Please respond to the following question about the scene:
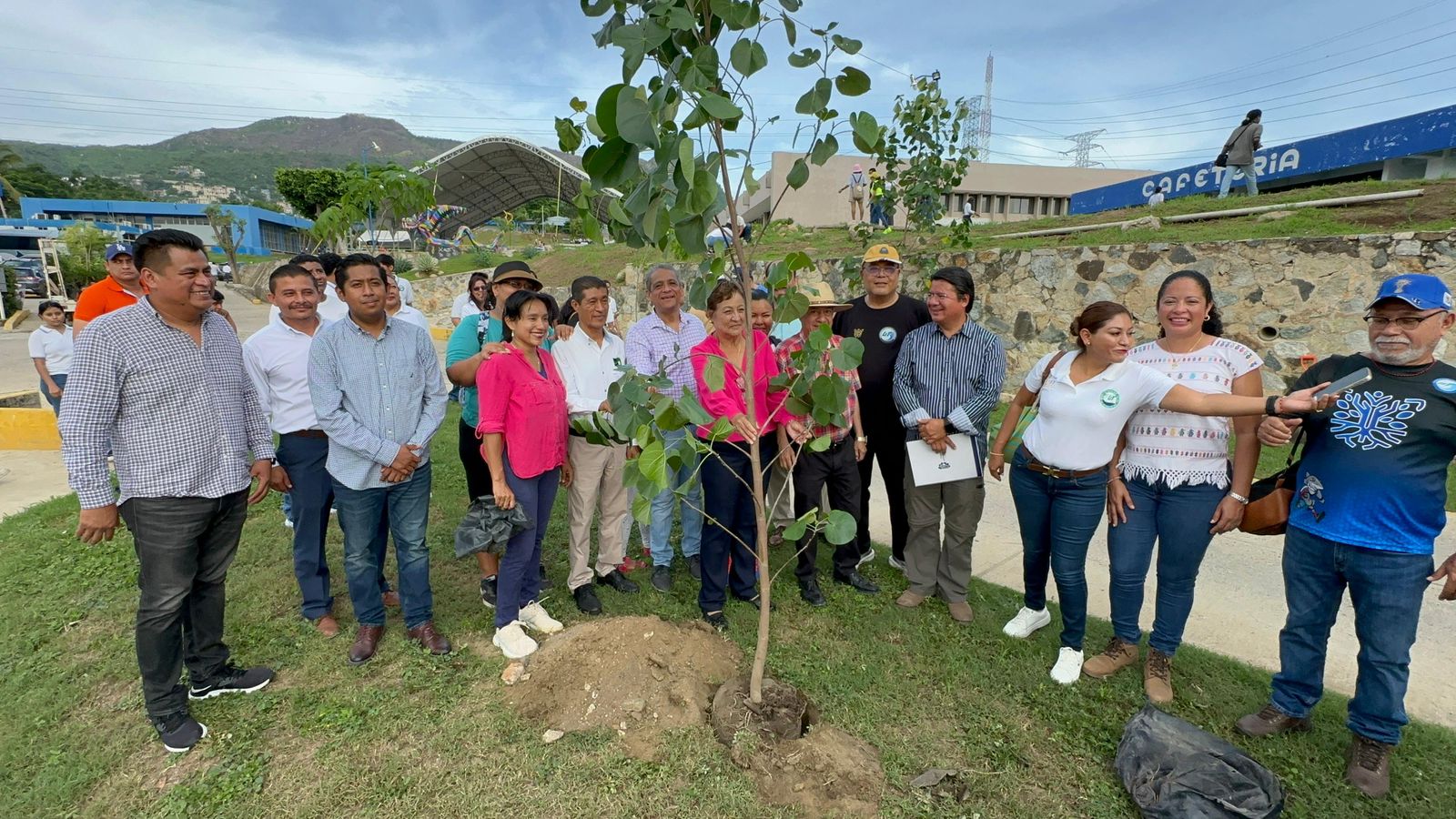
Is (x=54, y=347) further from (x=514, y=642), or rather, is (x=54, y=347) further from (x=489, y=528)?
(x=514, y=642)

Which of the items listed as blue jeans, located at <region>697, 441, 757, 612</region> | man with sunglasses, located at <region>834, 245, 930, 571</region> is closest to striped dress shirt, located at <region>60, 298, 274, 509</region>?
blue jeans, located at <region>697, 441, 757, 612</region>

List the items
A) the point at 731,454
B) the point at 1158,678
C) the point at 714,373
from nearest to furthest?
the point at 714,373 → the point at 1158,678 → the point at 731,454

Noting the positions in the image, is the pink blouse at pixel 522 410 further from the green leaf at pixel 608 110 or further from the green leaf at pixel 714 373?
the green leaf at pixel 608 110

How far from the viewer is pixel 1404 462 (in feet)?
7.13

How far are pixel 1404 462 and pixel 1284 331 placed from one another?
17.5 feet

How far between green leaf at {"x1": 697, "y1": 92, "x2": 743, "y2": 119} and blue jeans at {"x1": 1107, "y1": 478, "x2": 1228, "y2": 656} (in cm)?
242

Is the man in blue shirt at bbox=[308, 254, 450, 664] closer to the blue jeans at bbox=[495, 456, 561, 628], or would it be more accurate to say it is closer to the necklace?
the blue jeans at bbox=[495, 456, 561, 628]

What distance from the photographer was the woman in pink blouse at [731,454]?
121 inches

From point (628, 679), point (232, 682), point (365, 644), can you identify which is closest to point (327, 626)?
point (365, 644)

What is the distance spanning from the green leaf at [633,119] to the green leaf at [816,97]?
568 millimetres

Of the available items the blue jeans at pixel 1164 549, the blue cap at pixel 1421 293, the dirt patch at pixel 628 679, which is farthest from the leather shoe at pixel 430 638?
the blue cap at pixel 1421 293

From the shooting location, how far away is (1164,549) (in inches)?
109

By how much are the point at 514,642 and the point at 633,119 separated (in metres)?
2.63

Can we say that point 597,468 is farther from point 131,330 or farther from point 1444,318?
point 1444,318
